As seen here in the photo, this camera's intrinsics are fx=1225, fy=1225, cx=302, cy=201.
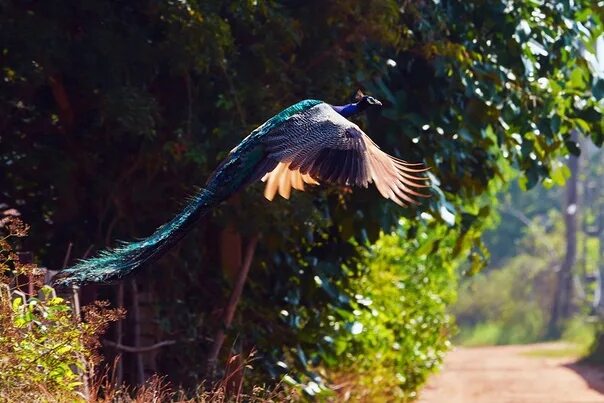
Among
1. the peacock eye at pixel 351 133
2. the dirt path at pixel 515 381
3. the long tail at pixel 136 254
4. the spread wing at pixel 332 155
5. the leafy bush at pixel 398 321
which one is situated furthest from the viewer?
Answer: the dirt path at pixel 515 381

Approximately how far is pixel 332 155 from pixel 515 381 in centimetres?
1138

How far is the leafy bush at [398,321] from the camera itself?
10516mm

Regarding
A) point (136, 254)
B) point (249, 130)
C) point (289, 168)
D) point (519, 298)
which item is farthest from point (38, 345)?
Answer: point (519, 298)

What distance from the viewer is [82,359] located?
520 centimetres

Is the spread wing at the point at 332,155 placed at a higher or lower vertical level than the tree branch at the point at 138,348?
higher

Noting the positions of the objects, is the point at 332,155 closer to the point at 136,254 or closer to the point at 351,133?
the point at 351,133

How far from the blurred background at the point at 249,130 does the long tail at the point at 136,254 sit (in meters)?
1.27

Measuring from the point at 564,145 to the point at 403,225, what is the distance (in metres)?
1.74

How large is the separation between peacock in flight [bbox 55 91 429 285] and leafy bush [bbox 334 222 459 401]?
3125 mm

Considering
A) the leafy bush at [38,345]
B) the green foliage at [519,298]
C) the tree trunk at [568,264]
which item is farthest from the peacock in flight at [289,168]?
the green foliage at [519,298]

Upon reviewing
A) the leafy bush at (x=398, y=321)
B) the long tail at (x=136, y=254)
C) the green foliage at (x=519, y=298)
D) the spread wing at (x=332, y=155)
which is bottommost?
the green foliage at (x=519, y=298)

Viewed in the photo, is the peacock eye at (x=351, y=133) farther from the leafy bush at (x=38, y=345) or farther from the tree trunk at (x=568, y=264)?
the tree trunk at (x=568, y=264)

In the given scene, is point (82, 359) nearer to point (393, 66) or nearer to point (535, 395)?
point (393, 66)

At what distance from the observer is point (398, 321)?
12.2 m
